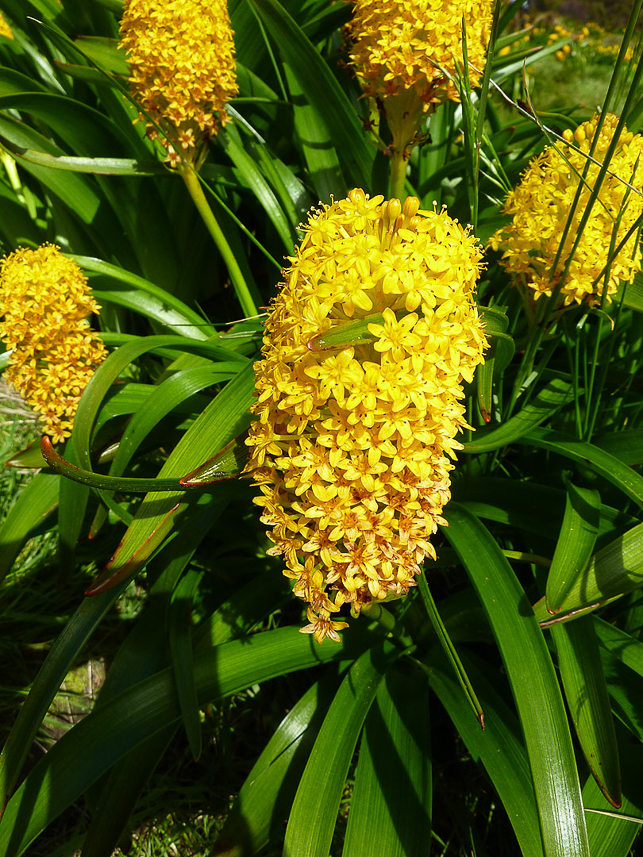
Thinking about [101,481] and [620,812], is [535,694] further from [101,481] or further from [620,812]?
[101,481]

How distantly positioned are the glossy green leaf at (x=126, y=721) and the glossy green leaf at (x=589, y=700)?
2.29 feet

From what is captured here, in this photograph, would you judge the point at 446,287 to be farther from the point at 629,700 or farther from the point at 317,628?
the point at 629,700

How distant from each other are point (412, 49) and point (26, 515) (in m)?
2.03

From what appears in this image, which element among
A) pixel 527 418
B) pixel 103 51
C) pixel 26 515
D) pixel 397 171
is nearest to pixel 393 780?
pixel 527 418

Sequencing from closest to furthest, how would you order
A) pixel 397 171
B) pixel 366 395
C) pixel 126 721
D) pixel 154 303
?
1. pixel 366 395
2. pixel 126 721
3. pixel 397 171
4. pixel 154 303

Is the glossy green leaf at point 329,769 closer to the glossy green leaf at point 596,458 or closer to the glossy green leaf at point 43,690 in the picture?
the glossy green leaf at point 43,690

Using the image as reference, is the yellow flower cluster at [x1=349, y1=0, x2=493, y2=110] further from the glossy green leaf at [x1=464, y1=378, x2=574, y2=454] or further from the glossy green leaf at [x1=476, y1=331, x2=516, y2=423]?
the glossy green leaf at [x1=464, y1=378, x2=574, y2=454]

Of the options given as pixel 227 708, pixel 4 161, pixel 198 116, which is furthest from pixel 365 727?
pixel 4 161

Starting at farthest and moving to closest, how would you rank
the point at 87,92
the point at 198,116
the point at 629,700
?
the point at 87,92, the point at 198,116, the point at 629,700

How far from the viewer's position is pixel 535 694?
132 centimetres

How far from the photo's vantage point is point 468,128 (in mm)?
1529

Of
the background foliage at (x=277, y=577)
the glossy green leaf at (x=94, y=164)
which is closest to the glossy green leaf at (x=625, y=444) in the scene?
the background foliage at (x=277, y=577)

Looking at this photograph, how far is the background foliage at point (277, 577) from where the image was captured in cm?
147

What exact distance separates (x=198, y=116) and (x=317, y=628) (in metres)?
1.68
